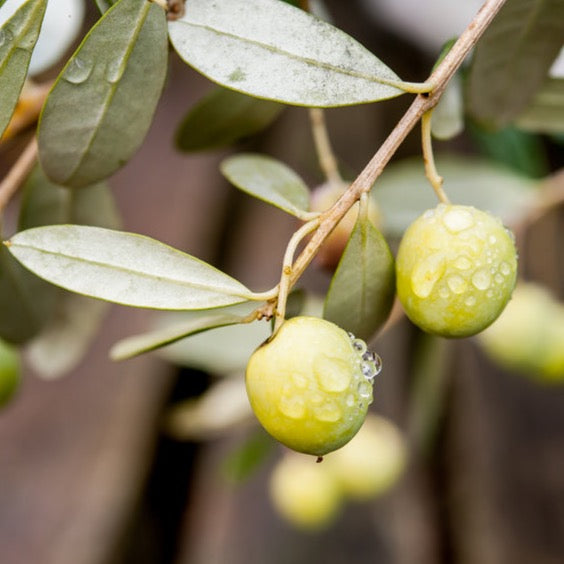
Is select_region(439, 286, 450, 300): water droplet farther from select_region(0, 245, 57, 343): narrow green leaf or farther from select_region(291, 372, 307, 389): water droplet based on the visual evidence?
select_region(0, 245, 57, 343): narrow green leaf

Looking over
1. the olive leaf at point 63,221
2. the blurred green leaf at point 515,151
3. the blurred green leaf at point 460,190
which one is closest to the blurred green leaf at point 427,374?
the blurred green leaf at point 460,190

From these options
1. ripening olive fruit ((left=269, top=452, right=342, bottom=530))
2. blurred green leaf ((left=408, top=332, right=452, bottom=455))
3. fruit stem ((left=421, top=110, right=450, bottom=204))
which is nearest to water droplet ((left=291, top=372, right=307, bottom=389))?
fruit stem ((left=421, top=110, right=450, bottom=204))

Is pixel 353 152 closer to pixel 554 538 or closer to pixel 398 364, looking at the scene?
pixel 398 364

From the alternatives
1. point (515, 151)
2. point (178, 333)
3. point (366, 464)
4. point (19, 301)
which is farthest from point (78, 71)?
point (515, 151)

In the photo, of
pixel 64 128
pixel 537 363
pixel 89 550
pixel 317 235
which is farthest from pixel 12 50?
pixel 89 550

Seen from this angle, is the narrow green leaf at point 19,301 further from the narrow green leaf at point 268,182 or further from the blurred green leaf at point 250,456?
the blurred green leaf at point 250,456

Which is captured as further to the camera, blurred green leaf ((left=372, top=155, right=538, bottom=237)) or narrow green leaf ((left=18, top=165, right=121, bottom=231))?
blurred green leaf ((left=372, top=155, right=538, bottom=237))

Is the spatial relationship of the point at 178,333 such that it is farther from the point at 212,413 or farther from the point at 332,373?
the point at 212,413
